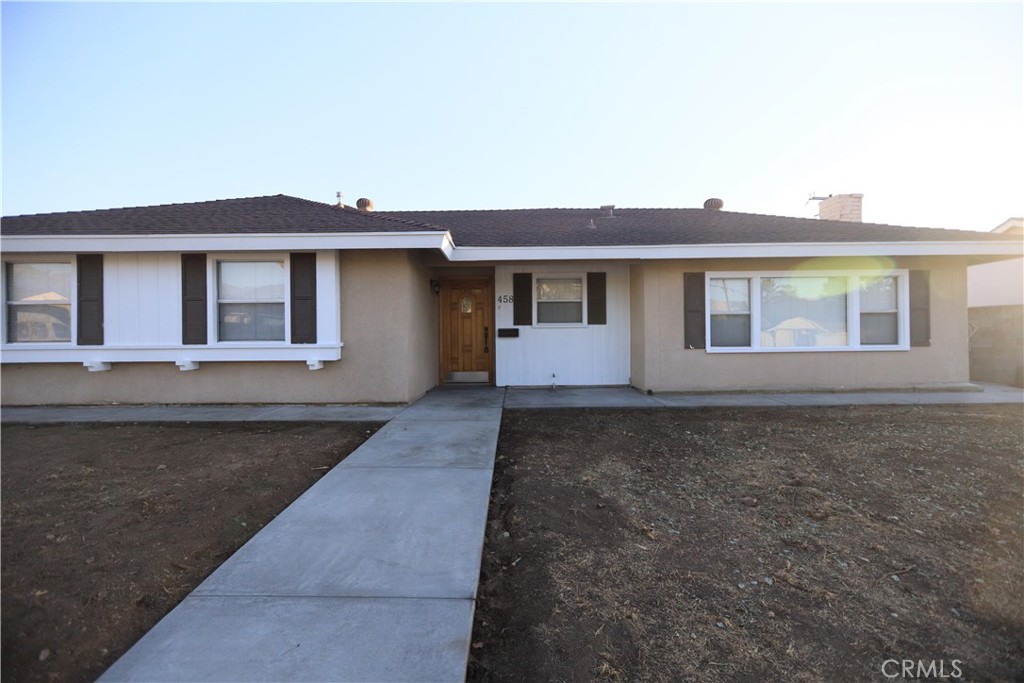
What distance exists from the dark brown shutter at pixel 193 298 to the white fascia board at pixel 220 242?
328 mm

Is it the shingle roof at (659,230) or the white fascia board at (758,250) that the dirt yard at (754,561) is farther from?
the shingle roof at (659,230)

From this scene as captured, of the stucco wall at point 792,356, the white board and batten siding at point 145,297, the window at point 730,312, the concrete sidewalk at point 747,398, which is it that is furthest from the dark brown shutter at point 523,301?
the white board and batten siding at point 145,297

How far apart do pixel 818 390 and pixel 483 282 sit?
6.91m

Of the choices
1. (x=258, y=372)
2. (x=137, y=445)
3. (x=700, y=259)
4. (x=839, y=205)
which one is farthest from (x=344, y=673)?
(x=839, y=205)

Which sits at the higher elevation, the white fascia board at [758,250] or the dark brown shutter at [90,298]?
the white fascia board at [758,250]

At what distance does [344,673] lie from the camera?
1.87 m

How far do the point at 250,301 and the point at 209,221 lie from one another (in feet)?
4.98

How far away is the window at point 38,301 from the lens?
7.56 metres

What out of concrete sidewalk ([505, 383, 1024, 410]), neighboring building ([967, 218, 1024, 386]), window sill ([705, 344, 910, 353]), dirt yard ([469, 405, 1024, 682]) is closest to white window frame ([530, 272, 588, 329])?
concrete sidewalk ([505, 383, 1024, 410])

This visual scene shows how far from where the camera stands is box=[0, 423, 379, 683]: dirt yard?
216 centimetres

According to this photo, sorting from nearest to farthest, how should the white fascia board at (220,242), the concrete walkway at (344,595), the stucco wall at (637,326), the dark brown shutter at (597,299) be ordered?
the concrete walkway at (344,595), the white fascia board at (220,242), the stucco wall at (637,326), the dark brown shutter at (597,299)

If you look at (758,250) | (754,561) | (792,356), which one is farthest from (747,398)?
(754,561)

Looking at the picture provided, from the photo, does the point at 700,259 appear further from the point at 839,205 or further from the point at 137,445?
the point at 137,445

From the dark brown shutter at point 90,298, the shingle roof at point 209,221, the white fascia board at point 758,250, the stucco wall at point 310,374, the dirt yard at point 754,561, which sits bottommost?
the dirt yard at point 754,561
